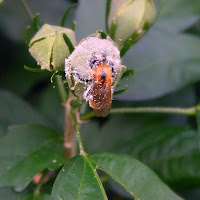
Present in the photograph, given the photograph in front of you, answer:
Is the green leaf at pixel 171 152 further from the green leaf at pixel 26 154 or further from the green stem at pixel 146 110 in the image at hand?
the green leaf at pixel 26 154

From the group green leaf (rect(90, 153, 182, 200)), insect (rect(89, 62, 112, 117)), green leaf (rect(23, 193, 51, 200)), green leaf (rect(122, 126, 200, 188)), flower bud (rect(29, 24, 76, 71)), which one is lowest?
green leaf (rect(122, 126, 200, 188))

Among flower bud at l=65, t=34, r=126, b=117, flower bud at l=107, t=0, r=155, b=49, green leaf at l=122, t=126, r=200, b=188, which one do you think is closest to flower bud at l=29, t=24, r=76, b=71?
flower bud at l=65, t=34, r=126, b=117

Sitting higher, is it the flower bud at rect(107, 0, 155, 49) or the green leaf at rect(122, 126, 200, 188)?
the flower bud at rect(107, 0, 155, 49)

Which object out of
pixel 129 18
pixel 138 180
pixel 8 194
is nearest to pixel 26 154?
pixel 8 194

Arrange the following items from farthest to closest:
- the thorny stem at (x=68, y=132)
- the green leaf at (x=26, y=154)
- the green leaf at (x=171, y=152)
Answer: the green leaf at (x=171, y=152) → the thorny stem at (x=68, y=132) → the green leaf at (x=26, y=154)

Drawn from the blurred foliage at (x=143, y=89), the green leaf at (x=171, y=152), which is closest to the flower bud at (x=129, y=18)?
the blurred foliage at (x=143, y=89)

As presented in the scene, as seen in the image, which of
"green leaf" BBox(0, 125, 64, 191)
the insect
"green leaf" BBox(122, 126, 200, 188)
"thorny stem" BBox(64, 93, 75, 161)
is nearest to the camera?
the insect

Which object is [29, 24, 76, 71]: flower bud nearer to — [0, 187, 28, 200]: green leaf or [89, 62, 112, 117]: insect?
[89, 62, 112, 117]: insect
